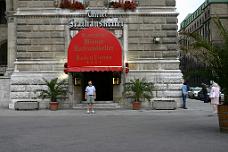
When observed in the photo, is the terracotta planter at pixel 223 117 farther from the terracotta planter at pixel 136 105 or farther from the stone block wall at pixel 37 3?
the stone block wall at pixel 37 3

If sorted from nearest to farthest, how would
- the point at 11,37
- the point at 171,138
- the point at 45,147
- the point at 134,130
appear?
1. the point at 45,147
2. the point at 171,138
3. the point at 134,130
4. the point at 11,37

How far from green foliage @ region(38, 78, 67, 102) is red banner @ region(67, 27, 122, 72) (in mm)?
1463

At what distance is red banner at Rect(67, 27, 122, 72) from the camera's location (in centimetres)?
2947

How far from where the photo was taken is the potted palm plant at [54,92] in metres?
30.1

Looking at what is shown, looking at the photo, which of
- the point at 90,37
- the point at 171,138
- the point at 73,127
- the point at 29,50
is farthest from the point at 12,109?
the point at 171,138

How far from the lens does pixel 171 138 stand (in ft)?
48.4

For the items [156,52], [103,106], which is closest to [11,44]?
[103,106]

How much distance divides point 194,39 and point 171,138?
448 centimetres

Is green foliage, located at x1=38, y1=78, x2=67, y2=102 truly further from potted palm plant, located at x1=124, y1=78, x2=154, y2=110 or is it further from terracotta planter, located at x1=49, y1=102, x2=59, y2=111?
potted palm plant, located at x1=124, y1=78, x2=154, y2=110

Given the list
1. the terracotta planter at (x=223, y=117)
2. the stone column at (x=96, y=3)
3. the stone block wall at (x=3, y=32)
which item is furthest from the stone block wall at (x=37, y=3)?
the stone block wall at (x=3, y=32)

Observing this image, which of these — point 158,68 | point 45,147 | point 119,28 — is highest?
point 119,28

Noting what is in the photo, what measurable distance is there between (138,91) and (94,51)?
3.59 m

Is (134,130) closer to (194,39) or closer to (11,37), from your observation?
(194,39)

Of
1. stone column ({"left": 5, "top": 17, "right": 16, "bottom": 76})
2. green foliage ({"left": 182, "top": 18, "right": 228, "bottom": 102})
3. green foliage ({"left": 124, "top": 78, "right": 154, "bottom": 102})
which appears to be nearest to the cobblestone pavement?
green foliage ({"left": 182, "top": 18, "right": 228, "bottom": 102})
